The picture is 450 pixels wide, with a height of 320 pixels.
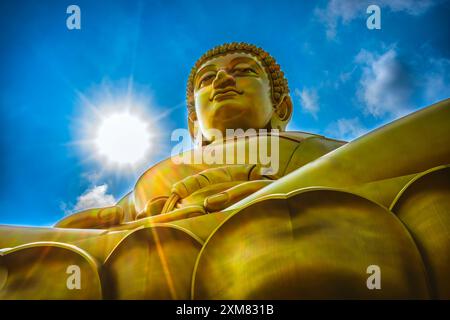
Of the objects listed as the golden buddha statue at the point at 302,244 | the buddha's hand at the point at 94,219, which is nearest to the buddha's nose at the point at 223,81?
the buddha's hand at the point at 94,219

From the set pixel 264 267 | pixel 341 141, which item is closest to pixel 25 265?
pixel 264 267

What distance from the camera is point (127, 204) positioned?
15.2 feet

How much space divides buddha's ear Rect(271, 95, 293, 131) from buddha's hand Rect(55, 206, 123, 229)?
7.42ft

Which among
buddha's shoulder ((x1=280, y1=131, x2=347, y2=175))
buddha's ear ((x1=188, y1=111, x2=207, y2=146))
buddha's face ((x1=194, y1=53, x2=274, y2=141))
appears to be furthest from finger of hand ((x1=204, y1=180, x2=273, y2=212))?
buddha's ear ((x1=188, y1=111, x2=207, y2=146))

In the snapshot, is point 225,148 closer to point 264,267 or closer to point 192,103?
point 192,103

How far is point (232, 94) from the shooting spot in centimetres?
486

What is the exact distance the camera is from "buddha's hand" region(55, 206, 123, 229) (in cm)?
349

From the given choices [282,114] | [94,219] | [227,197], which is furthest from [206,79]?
[227,197]

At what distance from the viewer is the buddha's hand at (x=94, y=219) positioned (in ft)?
11.4

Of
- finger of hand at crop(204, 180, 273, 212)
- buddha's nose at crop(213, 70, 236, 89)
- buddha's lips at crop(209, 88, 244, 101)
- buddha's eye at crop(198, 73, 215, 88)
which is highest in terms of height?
Answer: buddha's eye at crop(198, 73, 215, 88)

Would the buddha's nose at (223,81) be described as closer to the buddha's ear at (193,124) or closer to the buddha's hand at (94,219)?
the buddha's ear at (193,124)

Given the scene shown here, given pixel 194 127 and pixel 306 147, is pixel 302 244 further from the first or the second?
pixel 194 127

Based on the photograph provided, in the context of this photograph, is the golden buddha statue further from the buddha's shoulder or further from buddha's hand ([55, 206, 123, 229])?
the buddha's shoulder

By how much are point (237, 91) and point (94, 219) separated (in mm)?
1957
